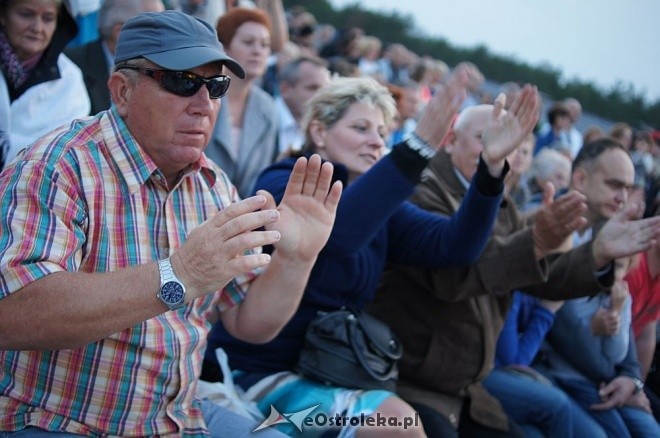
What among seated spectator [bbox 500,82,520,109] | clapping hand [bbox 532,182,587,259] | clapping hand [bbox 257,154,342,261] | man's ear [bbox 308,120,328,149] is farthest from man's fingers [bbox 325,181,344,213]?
clapping hand [bbox 532,182,587,259]

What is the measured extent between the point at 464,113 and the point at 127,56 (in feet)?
7.16

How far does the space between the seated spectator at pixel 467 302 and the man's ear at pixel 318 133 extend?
2.04 feet

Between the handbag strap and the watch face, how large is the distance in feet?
3.63

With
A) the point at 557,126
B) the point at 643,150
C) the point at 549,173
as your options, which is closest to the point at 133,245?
the point at 549,173

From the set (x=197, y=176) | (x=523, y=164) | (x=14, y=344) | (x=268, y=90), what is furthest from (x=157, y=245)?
(x=268, y=90)

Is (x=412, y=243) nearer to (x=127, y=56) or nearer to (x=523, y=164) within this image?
(x=127, y=56)

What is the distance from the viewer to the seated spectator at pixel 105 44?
425cm

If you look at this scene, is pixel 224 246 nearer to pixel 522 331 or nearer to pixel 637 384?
pixel 522 331

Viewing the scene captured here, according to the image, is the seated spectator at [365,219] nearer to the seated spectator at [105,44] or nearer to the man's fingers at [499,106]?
the man's fingers at [499,106]

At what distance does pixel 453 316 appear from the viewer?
11.6 feet

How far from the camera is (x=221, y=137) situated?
471 centimetres

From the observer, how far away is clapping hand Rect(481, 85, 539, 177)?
3268 millimetres

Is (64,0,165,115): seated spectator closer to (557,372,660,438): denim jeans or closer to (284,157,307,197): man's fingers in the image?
(284,157,307,197): man's fingers

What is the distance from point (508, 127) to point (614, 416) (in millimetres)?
2005
